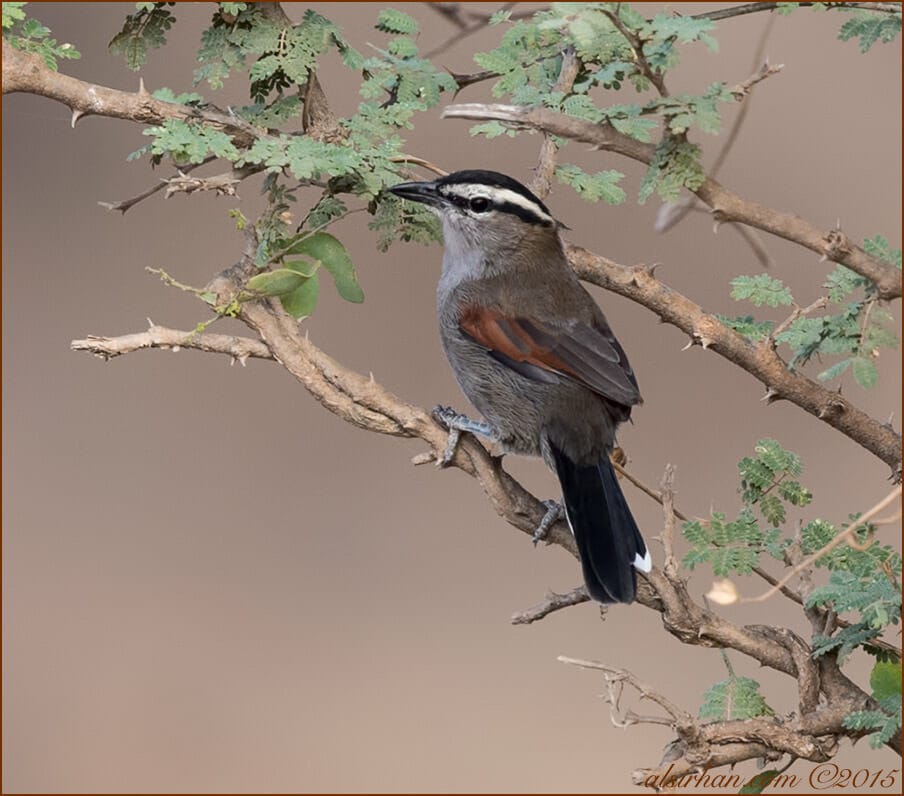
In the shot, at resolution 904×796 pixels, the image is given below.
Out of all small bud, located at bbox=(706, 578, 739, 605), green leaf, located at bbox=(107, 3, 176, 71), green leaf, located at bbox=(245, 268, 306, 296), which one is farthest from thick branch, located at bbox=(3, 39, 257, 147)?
small bud, located at bbox=(706, 578, 739, 605)

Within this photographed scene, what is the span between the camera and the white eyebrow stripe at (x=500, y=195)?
284cm

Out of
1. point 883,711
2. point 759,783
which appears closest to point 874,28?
point 883,711

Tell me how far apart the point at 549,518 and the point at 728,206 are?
2.73 ft

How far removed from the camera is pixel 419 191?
8.63ft

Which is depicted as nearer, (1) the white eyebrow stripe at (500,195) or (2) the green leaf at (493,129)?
(2) the green leaf at (493,129)

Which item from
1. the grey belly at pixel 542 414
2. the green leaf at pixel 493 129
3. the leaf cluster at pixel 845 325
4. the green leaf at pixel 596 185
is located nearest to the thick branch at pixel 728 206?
the leaf cluster at pixel 845 325

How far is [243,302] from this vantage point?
7.09ft

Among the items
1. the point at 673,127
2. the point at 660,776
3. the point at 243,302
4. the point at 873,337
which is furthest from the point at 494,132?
the point at 660,776

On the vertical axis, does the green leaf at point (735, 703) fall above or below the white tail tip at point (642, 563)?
below

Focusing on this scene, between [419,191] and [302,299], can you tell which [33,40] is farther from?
[419,191]

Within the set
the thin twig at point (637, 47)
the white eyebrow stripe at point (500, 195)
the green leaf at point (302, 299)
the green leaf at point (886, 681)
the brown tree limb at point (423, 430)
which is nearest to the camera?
the thin twig at point (637, 47)

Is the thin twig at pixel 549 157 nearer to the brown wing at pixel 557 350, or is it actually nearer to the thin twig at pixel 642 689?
the brown wing at pixel 557 350

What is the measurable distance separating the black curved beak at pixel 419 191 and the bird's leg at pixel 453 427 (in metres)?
0.44

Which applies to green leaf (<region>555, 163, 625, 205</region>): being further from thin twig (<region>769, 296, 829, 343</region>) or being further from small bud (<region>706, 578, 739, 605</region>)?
small bud (<region>706, 578, 739, 605</region>)
